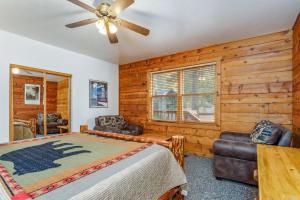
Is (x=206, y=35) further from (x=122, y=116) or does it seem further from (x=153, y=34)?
(x=122, y=116)

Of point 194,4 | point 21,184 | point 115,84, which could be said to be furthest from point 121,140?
point 115,84

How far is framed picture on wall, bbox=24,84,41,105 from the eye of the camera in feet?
11.1

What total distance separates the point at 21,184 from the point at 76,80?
3.51 metres

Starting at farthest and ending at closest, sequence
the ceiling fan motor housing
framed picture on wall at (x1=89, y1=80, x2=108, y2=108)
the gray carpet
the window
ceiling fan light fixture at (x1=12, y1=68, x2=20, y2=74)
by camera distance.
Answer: framed picture on wall at (x1=89, y1=80, x2=108, y2=108) → the window → ceiling fan light fixture at (x1=12, y1=68, x2=20, y2=74) → the gray carpet → the ceiling fan motor housing

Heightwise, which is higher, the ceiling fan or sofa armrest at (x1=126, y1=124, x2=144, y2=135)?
the ceiling fan

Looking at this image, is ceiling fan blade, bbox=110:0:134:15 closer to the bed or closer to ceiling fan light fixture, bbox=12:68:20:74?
the bed

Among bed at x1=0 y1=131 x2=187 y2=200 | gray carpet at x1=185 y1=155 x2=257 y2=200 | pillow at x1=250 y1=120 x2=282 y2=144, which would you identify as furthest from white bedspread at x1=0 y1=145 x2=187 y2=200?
pillow at x1=250 y1=120 x2=282 y2=144

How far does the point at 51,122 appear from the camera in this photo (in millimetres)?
3787

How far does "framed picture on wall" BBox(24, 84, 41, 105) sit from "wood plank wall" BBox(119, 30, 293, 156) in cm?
304

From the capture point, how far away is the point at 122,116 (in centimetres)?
512

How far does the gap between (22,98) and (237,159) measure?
4.05 m

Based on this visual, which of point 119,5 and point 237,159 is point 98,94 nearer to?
point 119,5

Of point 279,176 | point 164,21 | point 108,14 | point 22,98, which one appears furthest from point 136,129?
point 279,176

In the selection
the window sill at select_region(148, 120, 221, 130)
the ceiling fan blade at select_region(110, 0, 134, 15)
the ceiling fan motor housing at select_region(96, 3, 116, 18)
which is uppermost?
the ceiling fan motor housing at select_region(96, 3, 116, 18)
